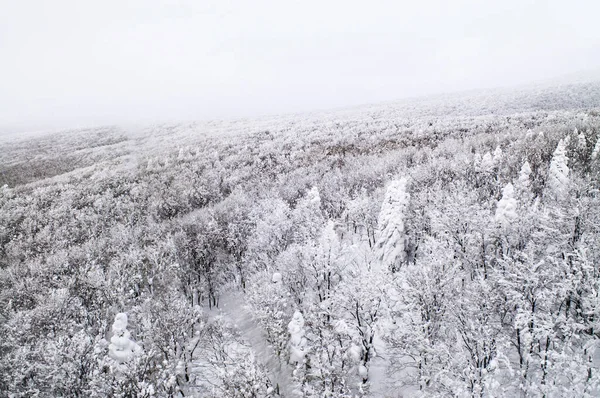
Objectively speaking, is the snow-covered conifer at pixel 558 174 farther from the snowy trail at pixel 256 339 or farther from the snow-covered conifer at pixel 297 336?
the snowy trail at pixel 256 339

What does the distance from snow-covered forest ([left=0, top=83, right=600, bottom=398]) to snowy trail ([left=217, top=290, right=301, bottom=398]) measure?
21 cm

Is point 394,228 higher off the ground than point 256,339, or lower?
higher

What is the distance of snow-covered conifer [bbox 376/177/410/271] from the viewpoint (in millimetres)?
32750

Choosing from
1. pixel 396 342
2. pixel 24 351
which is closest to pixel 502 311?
pixel 396 342

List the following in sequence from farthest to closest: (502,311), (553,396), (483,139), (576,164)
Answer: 1. (483,139)
2. (576,164)
3. (502,311)
4. (553,396)

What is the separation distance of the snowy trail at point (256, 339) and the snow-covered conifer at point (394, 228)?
45.0 feet

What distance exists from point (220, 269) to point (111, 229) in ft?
88.4

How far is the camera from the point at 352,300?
28.4m

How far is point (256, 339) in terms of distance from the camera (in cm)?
3697

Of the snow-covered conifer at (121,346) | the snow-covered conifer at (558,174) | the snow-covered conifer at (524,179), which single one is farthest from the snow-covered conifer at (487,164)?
the snow-covered conifer at (121,346)

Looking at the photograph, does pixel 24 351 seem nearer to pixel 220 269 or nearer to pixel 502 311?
pixel 220 269

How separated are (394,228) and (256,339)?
1894cm

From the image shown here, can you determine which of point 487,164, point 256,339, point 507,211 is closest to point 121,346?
point 256,339

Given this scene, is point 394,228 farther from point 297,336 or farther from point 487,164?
point 487,164
